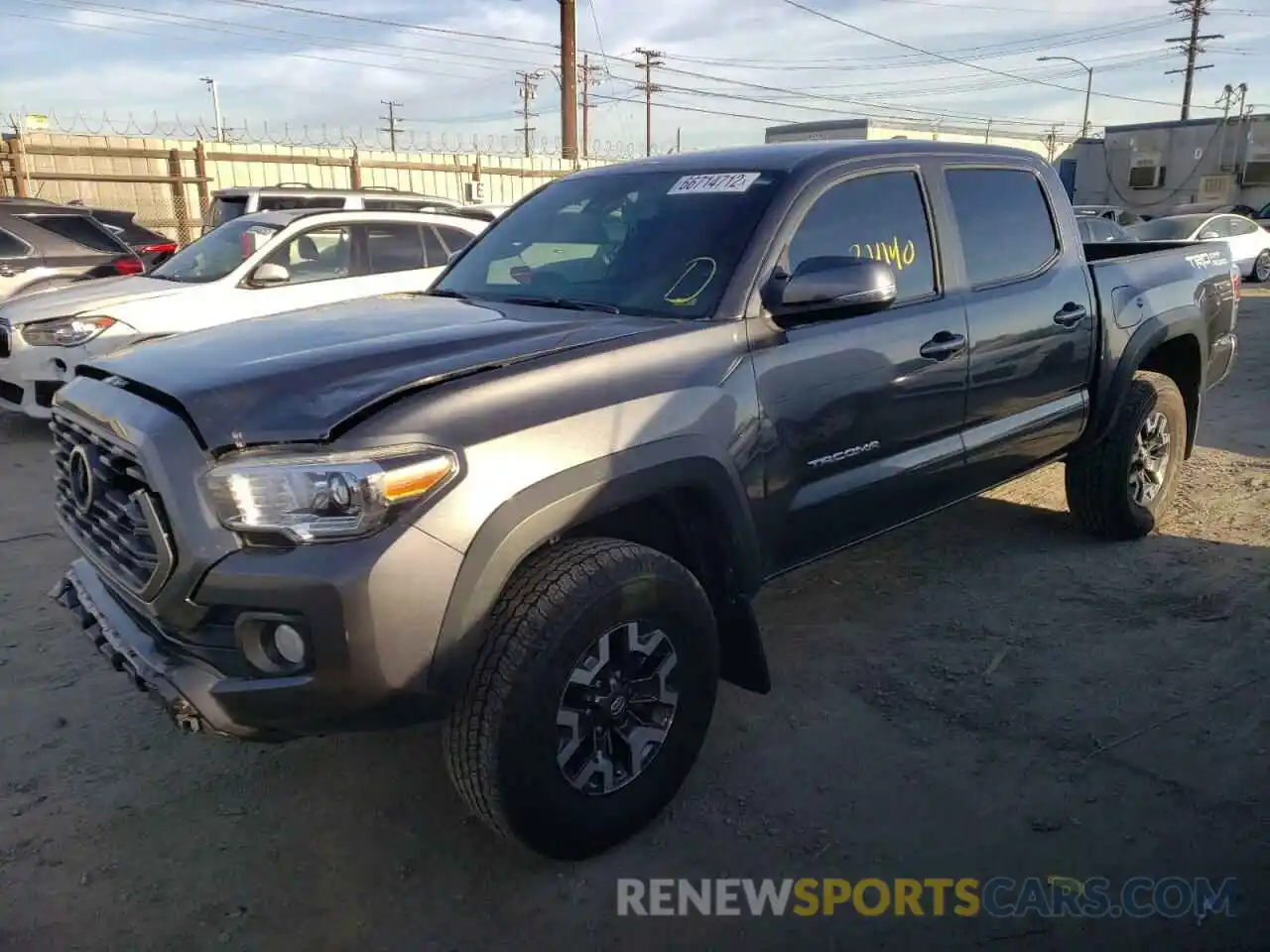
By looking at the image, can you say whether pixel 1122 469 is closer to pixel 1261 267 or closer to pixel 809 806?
pixel 809 806

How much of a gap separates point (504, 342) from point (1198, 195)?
36.3 metres

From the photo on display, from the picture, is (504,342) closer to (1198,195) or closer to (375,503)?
(375,503)

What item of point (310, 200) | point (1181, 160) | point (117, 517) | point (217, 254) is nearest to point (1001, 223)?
point (117, 517)

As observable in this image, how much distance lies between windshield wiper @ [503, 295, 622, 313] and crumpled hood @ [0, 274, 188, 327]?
4871 mm

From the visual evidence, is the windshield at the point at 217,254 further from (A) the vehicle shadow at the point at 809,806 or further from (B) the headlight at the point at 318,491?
(B) the headlight at the point at 318,491

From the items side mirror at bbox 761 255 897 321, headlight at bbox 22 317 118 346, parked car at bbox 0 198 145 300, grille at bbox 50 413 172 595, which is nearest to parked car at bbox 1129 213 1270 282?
parked car at bbox 0 198 145 300

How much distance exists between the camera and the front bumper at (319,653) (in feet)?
7.00

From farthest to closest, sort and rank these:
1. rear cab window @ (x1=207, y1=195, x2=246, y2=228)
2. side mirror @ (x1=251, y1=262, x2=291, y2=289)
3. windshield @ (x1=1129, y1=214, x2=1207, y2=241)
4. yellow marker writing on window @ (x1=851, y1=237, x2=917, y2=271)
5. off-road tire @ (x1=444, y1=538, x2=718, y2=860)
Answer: windshield @ (x1=1129, y1=214, x2=1207, y2=241)
rear cab window @ (x1=207, y1=195, x2=246, y2=228)
side mirror @ (x1=251, y1=262, x2=291, y2=289)
yellow marker writing on window @ (x1=851, y1=237, x2=917, y2=271)
off-road tire @ (x1=444, y1=538, x2=718, y2=860)

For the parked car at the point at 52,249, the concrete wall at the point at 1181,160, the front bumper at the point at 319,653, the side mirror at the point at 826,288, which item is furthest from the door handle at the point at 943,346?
the concrete wall at the point at 1181,160

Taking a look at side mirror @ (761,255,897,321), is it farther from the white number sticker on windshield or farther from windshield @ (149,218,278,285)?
windshield @ (149,218,278,285)

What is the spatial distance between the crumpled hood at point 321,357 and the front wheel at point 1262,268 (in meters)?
20.5

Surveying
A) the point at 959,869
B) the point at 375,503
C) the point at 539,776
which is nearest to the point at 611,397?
the point at 375,503

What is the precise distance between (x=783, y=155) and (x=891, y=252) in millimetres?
527

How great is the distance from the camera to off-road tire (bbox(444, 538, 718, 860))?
2.36 meters
